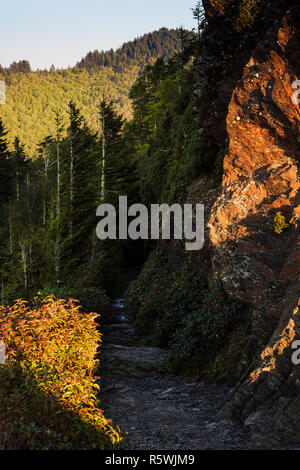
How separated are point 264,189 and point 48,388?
6.23 meters

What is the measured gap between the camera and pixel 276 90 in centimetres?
859

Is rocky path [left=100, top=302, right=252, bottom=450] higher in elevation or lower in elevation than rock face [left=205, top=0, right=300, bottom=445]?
lower

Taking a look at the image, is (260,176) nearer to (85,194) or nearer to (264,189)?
(264,189)

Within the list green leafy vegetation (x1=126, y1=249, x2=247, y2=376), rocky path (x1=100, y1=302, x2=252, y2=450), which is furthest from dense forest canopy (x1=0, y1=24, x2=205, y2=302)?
rocky path (x1=100, y1=302, x2=252, y2=450)

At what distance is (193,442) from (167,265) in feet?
35.9

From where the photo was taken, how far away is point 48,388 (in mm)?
5129

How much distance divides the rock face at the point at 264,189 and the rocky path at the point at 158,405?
1381 millimetres

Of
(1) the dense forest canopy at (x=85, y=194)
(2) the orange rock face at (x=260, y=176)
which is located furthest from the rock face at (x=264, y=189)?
(1) the dense forest canopy at (x=85, y=194)

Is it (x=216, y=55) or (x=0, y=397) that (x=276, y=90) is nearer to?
(x=216, y=55)

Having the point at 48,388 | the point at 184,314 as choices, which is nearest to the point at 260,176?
the point at 184,314

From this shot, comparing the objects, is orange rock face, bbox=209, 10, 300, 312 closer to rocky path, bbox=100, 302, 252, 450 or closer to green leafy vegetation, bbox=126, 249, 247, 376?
green leafy vegetation, bbox=126, 249, 247, 376

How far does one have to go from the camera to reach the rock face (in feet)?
25.1

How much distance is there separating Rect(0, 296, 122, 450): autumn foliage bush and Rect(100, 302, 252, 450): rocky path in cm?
78

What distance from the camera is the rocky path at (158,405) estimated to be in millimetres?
5434
